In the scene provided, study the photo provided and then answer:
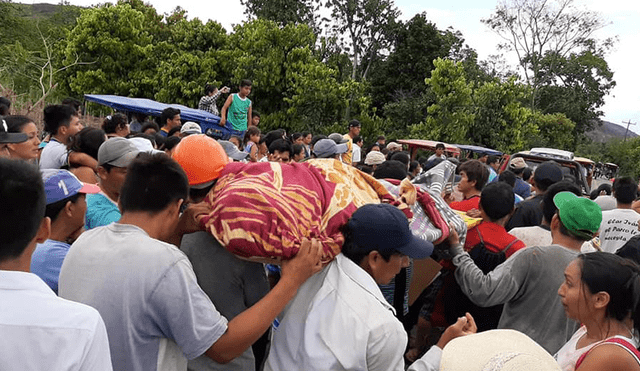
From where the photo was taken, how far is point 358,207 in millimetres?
2256

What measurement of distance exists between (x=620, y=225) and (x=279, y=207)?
4294mm

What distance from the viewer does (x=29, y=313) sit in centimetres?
132

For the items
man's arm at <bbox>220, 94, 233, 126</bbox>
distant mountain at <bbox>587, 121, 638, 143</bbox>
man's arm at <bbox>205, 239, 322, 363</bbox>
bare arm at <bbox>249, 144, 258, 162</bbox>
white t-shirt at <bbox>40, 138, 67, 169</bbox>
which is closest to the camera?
man's arm at <bbox>205, 239, 322, 363</bbox>

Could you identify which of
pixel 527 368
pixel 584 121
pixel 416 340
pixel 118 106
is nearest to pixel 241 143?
pixel 118 106

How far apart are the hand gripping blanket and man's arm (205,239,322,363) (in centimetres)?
4

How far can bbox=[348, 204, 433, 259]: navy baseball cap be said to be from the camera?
208 centimetres

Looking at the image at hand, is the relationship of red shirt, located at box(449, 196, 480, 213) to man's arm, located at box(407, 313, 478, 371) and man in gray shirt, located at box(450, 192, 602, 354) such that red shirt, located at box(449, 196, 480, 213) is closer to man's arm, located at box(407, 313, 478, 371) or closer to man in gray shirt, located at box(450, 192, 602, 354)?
man in gray shirt, located at box(450, 192, 602, 354)

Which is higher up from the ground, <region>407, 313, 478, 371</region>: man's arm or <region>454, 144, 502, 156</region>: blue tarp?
<region>407, 313, 478, 371</region>: man's arm

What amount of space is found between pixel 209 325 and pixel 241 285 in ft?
1.23

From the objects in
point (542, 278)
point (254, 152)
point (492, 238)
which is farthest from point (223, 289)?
point (254, 152)

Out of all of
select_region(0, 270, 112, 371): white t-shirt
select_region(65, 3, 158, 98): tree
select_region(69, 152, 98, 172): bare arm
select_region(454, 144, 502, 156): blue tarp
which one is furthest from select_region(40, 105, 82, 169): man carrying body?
select_region(454, 144, 502, 156): blue tarp

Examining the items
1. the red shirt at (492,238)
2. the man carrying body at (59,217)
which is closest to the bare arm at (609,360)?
the red shirt at (492,238)

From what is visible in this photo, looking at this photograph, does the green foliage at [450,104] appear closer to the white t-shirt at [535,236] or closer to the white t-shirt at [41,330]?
the white t-shirt at [535,236]

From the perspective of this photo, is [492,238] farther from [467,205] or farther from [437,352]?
[437,352]
